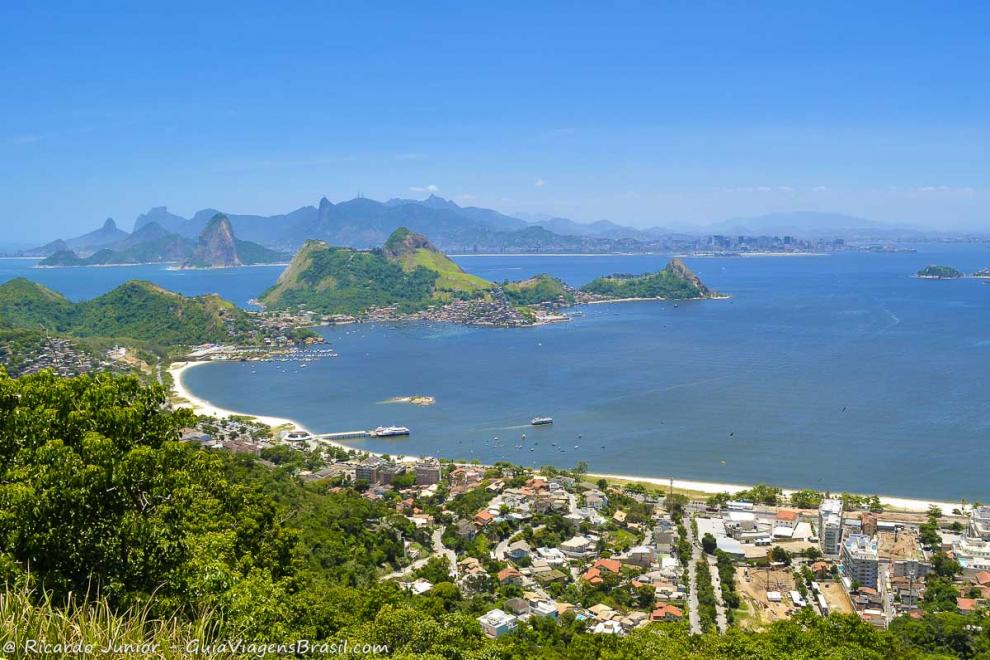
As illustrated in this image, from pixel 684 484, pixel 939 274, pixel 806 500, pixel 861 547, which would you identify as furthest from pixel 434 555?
pixel 939 274

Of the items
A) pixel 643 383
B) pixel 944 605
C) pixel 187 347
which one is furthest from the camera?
pixel 187 347

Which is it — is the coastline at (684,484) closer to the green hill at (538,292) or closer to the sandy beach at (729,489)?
the sandy beach at (729,489)

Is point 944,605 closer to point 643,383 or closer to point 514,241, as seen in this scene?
point 643,383

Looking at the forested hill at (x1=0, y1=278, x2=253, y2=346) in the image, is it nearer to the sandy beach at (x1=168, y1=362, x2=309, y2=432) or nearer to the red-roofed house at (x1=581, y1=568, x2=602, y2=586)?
the sandy beach at (x1=168, y1=362, x2=309, y2=432)

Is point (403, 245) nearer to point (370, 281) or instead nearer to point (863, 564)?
point (370, 281)

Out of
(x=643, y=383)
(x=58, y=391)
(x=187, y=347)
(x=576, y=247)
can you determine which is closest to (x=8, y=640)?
(x=58, y=391)

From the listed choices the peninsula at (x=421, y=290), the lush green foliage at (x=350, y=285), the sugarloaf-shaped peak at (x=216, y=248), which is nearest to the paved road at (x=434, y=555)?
the peninsula at (x=421, y=290)
